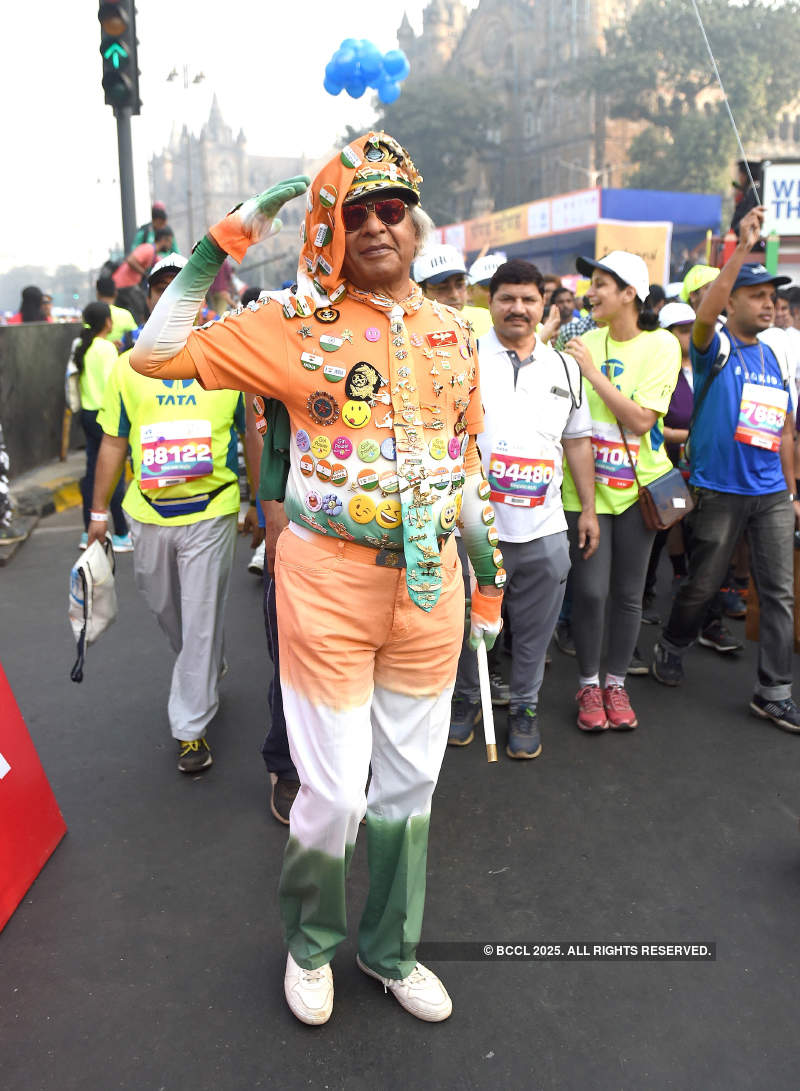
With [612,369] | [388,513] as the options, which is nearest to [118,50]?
[612,369]

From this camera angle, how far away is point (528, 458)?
3848mm

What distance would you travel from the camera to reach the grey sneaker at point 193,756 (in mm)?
3881

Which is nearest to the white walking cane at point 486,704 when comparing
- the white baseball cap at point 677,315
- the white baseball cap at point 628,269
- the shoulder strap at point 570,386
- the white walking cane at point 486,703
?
the white walking cane at point 486,703

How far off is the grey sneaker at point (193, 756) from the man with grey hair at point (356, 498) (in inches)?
58.0

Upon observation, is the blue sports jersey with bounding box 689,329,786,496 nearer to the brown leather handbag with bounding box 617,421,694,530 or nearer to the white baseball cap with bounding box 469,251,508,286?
the brown leather handbag with bounding box 617,421,694,530

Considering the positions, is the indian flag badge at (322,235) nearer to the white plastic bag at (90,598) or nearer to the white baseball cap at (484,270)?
the white plastic bag at (90,598)

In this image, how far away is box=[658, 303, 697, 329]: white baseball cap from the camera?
5.70m

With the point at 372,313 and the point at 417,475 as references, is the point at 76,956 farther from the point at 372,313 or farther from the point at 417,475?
the point at 372,313

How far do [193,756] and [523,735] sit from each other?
1.43 metres

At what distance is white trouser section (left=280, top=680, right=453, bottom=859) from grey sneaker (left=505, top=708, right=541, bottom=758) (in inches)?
63.7

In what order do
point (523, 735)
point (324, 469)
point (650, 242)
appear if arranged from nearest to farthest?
point (324, 469) < point (523, 735) < point (650, 242)

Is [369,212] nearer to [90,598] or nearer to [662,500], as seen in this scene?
[90,598]

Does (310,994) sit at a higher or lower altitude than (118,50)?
lower

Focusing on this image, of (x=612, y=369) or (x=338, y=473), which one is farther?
(x=612, y=369)
